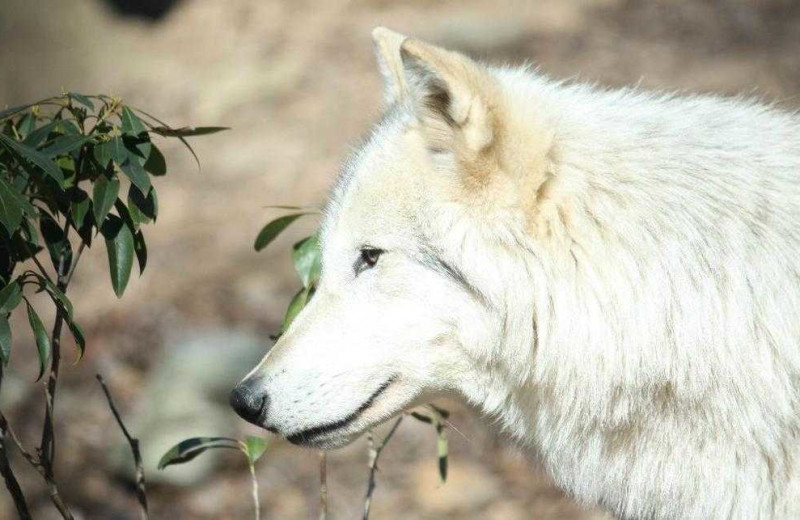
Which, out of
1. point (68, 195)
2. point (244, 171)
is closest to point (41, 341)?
point (68, 195)

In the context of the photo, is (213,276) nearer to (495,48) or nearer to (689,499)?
(495,48)

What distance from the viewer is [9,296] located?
7.51 feet

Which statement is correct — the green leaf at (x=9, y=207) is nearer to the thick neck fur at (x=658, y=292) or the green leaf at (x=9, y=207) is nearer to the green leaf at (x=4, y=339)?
the green leaf at (x=4, y=339)

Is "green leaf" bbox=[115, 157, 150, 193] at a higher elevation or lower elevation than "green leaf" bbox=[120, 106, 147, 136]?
lower

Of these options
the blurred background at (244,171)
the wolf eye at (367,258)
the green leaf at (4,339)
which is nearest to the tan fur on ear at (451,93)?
the wolf eye at (367,258)

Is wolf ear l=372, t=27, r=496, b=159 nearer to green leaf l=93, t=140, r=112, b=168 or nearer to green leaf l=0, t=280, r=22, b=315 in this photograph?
green leaf l=93, t=140, r=112, b=168

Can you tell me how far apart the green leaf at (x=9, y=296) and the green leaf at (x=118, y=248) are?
0.80 ft

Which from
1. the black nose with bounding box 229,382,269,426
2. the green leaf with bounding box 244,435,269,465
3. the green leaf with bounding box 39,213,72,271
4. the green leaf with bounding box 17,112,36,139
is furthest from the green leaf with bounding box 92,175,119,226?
the green leaf with bounding box 244,435,269,465

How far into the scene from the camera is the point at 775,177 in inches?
96.0

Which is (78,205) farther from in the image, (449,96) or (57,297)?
(449,96)

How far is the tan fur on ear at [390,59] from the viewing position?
2.84 metres

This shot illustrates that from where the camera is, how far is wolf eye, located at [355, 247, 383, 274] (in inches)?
102

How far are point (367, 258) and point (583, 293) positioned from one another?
595 millimetres

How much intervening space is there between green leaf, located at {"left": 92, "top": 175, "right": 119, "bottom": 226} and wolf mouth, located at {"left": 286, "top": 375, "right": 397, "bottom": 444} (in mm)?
776
